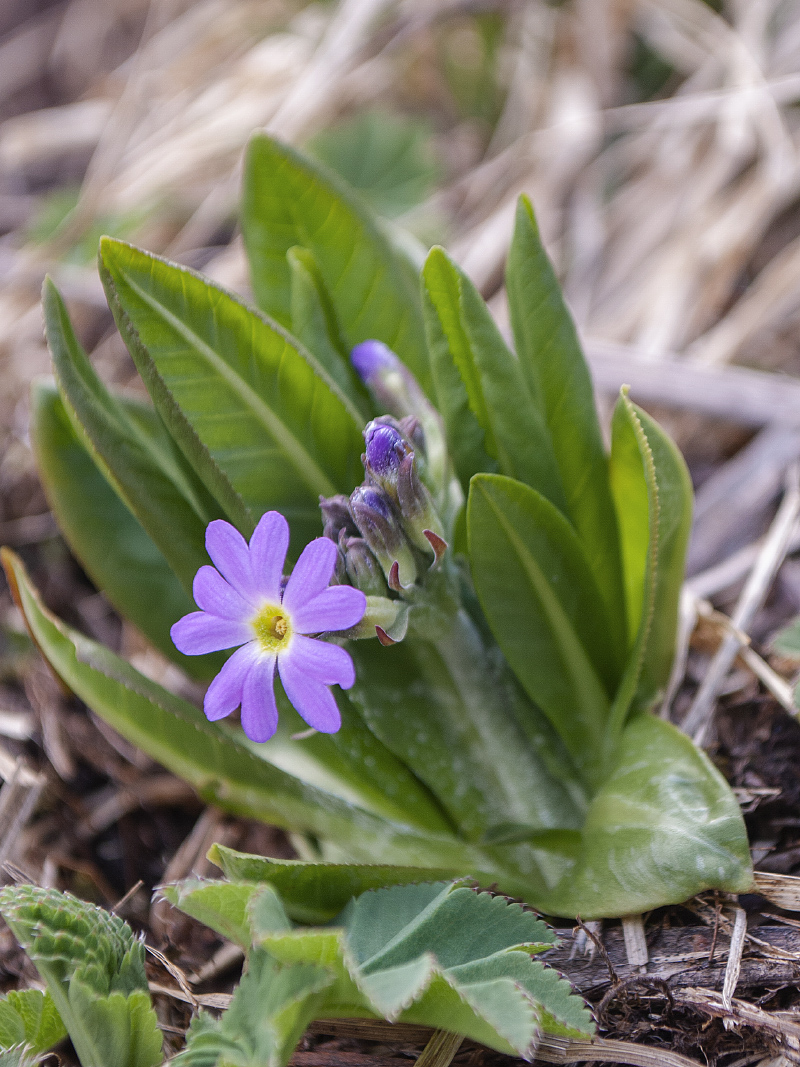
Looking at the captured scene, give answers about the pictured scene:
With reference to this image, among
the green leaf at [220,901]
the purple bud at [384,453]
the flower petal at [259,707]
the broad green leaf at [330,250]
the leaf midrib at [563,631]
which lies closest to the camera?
the green leaf at [220,901]

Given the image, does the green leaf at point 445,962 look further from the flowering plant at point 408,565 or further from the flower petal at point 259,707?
the flower petal at point 259,707

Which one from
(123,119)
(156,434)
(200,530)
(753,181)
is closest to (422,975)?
(200,530)

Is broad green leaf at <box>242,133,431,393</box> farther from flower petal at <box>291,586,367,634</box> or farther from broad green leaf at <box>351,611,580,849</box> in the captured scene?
flower petal at <box>291,586,367,634</box>

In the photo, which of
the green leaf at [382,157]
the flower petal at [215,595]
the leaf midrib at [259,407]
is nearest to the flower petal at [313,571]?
the flower petal at [215,595]

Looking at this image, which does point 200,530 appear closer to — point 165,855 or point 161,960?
point 161,960

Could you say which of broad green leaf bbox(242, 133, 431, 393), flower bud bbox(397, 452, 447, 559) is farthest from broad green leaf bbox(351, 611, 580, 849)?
broad green leaf bbox(242, 133, 431, 393)

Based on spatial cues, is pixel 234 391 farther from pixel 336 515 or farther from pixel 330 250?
pixel 330 250

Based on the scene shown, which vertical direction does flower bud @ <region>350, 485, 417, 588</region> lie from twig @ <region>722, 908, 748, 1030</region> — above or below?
above
